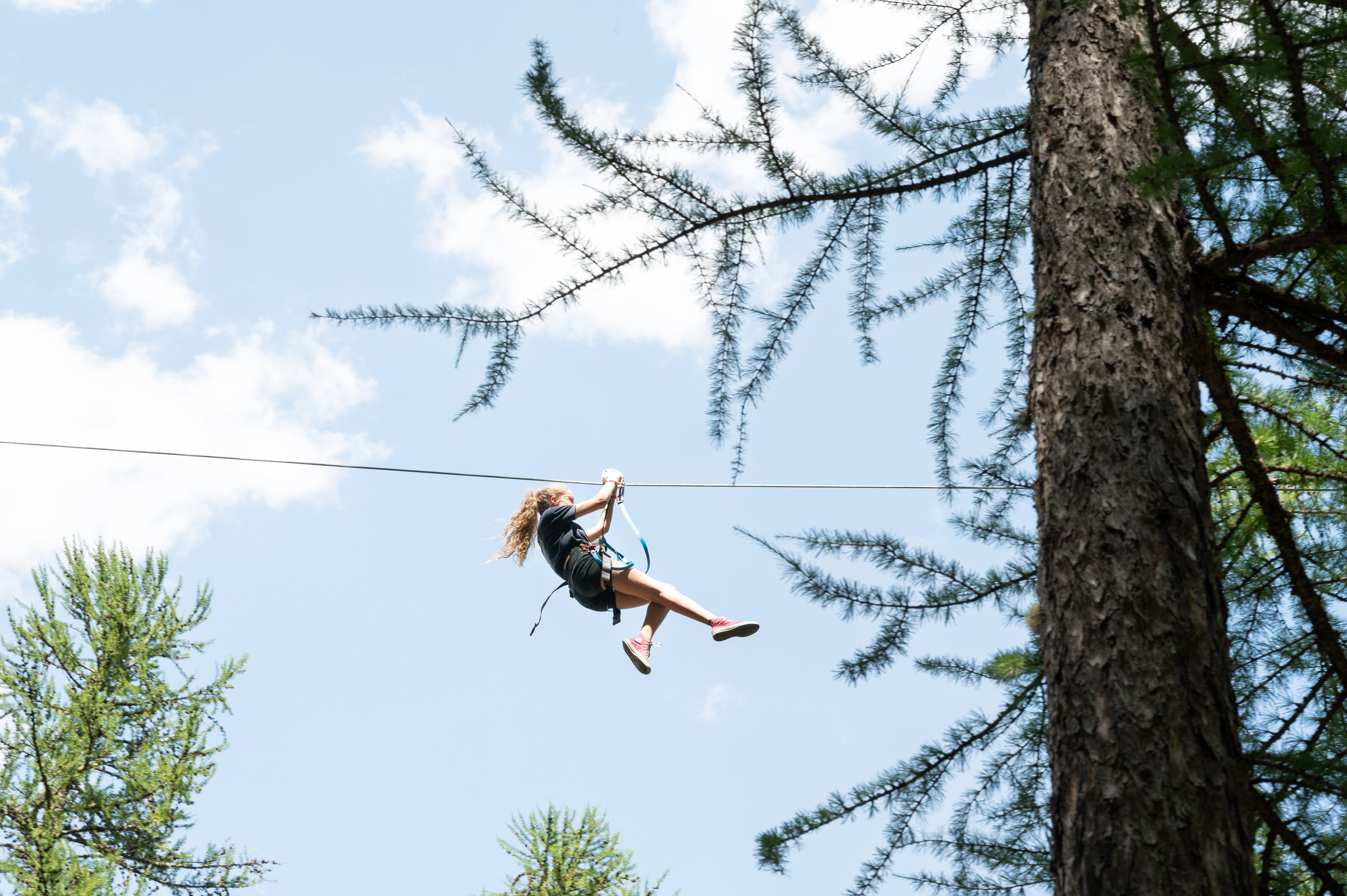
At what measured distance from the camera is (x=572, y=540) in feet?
17.2

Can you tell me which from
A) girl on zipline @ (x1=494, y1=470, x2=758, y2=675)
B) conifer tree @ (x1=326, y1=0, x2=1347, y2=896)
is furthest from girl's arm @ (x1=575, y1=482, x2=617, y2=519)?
conifer tree @ (x1=326, y1=0, x2=1347, y2=896)

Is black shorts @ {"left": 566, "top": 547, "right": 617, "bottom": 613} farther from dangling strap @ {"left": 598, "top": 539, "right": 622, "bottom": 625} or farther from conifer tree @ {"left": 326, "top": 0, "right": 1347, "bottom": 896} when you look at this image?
conifer tree @ {"left": 326, "top": 0, "right": 1347, "bottom": 896}

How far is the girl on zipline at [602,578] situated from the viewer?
509cm

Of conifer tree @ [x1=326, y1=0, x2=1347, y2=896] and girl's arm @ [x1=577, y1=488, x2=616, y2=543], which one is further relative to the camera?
girl's arm @ [x1=577, y1=488, x2=616, y2=543]

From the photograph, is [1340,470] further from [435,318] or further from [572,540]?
[572,540]

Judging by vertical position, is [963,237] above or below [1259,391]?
above

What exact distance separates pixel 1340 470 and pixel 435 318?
299cm

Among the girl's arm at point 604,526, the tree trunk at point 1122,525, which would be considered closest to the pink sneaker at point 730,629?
the girl's arm at point 604,526

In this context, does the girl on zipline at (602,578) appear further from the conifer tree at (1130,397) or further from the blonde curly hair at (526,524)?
the conifer tree at (1130,397)

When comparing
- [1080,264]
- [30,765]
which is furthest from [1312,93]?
[30,765]

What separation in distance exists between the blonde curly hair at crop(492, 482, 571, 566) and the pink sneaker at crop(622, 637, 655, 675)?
1015mm

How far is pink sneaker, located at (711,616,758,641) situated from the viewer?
4.77 meters

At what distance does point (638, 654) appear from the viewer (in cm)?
505

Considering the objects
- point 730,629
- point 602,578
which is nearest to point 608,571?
point 602,578
